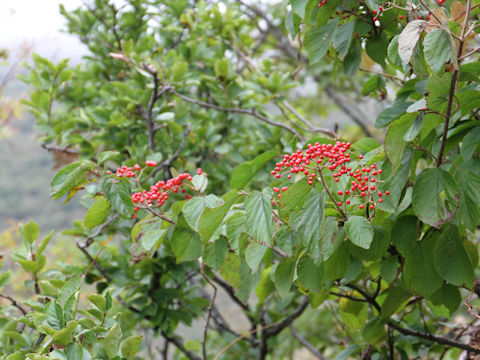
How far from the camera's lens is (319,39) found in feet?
4.08

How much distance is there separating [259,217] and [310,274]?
0.23 meters

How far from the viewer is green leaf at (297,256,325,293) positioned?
1.05m

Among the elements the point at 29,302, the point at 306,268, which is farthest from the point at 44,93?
the point at 306,268

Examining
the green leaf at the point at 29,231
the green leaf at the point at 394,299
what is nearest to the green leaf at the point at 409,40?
the green leaf at the point at 394,299

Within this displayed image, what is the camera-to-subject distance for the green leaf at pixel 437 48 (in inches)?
32.1

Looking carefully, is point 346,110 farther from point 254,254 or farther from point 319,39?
point 254,254

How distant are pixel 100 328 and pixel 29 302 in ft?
1.00

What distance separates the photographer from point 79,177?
3.75ft

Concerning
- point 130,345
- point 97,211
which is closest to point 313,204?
point 130,345

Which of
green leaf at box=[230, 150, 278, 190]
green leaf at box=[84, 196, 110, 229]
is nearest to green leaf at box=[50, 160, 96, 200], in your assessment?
green leaf at box=[84, 196, 110, 229]

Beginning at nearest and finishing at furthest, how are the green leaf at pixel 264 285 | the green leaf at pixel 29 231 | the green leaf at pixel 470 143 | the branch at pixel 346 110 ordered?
the green leaf at pixel 470 143 < the green leaf at pixel 264 285 < the green leaf at pixel 29 231 < the branch at pixel 346 110

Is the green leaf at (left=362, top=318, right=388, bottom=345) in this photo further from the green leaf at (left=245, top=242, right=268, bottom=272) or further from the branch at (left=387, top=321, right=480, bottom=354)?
the green leaf at (left=245, top=242, right=268, bottom=272)

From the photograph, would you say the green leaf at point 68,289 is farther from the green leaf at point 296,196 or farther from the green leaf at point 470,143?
the green leaf at point 470,143

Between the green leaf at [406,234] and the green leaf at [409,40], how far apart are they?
0.40 metres
